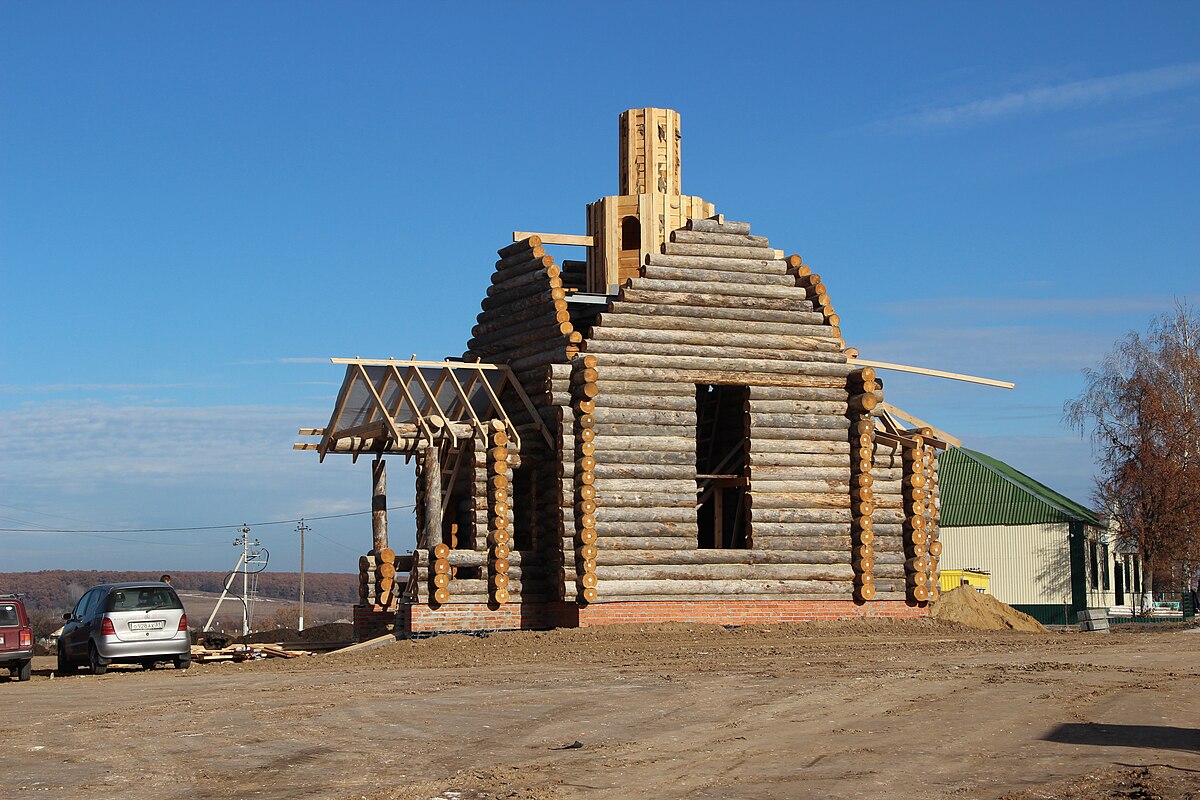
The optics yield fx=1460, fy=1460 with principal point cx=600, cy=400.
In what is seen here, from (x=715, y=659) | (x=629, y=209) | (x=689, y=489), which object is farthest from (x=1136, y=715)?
(x=629, y=209)

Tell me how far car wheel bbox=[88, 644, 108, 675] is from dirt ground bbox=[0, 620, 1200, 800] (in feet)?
0.74

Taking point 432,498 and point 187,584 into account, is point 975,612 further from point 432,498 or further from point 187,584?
point 187,584

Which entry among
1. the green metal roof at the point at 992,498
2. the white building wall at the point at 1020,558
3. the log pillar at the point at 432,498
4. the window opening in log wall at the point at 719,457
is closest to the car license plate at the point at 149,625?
the log pillar at the point at 432,498

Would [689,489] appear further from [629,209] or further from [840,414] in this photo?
[629,209]

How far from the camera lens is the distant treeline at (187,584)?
465ft

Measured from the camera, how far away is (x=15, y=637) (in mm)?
22609

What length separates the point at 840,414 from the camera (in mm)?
29234

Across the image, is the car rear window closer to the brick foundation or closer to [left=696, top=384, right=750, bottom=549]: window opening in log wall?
the brick foundation

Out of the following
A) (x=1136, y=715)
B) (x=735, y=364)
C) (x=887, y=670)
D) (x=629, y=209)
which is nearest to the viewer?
(x=1136, y=715)

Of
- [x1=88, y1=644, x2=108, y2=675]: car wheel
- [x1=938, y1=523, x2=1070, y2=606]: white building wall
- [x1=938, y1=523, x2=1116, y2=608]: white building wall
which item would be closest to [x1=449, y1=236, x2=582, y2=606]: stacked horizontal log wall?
[x1=88, y1=644, x2=108, y2=675]: car wheel

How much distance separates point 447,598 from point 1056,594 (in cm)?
2847

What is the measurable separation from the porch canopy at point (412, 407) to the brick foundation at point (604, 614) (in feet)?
10.2

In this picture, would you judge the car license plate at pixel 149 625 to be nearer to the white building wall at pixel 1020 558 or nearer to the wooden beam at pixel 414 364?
the wooden beam at pixel 414 364

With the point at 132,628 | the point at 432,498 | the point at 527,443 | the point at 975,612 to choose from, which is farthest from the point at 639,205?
the point at 132,628
